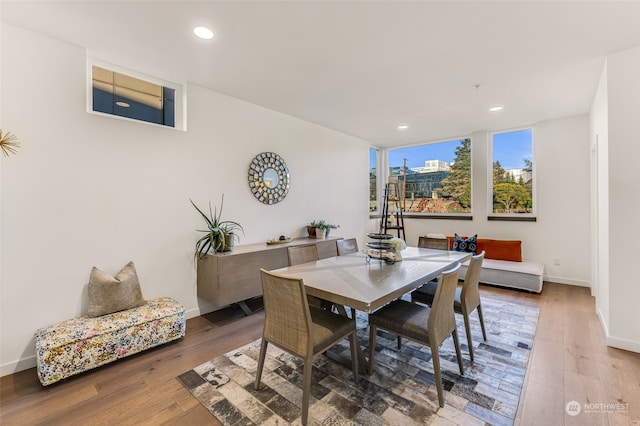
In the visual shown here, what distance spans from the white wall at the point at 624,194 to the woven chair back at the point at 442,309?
5.89 ft

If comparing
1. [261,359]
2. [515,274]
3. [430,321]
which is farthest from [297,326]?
[515,274]

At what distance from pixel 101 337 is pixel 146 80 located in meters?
2.53

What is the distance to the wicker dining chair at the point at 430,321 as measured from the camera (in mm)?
1900

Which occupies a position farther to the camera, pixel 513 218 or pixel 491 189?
pixel 491 189

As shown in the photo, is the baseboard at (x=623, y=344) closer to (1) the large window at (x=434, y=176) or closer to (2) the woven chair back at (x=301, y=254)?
(2) the woven chair back at (x=301, y=254)

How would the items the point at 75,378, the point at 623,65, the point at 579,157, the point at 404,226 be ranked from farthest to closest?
the point at 404,226
the point at 579,157
the point at 623,65
the point at 75,378

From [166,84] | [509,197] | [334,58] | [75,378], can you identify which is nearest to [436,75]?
[334,58]

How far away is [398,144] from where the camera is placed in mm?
6492

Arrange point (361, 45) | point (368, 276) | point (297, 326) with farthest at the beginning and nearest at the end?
1. point (361, 45)
2. point (368, 276)
3. point (297, 326)

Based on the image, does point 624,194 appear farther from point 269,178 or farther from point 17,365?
point 17,365

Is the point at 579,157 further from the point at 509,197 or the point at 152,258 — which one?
the point at 152,258

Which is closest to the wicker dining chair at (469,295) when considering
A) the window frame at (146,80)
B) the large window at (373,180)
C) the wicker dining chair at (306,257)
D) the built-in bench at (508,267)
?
the wicker dining chair at (306,257)

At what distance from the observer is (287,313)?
1.82 m

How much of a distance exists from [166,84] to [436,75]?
2947mm
